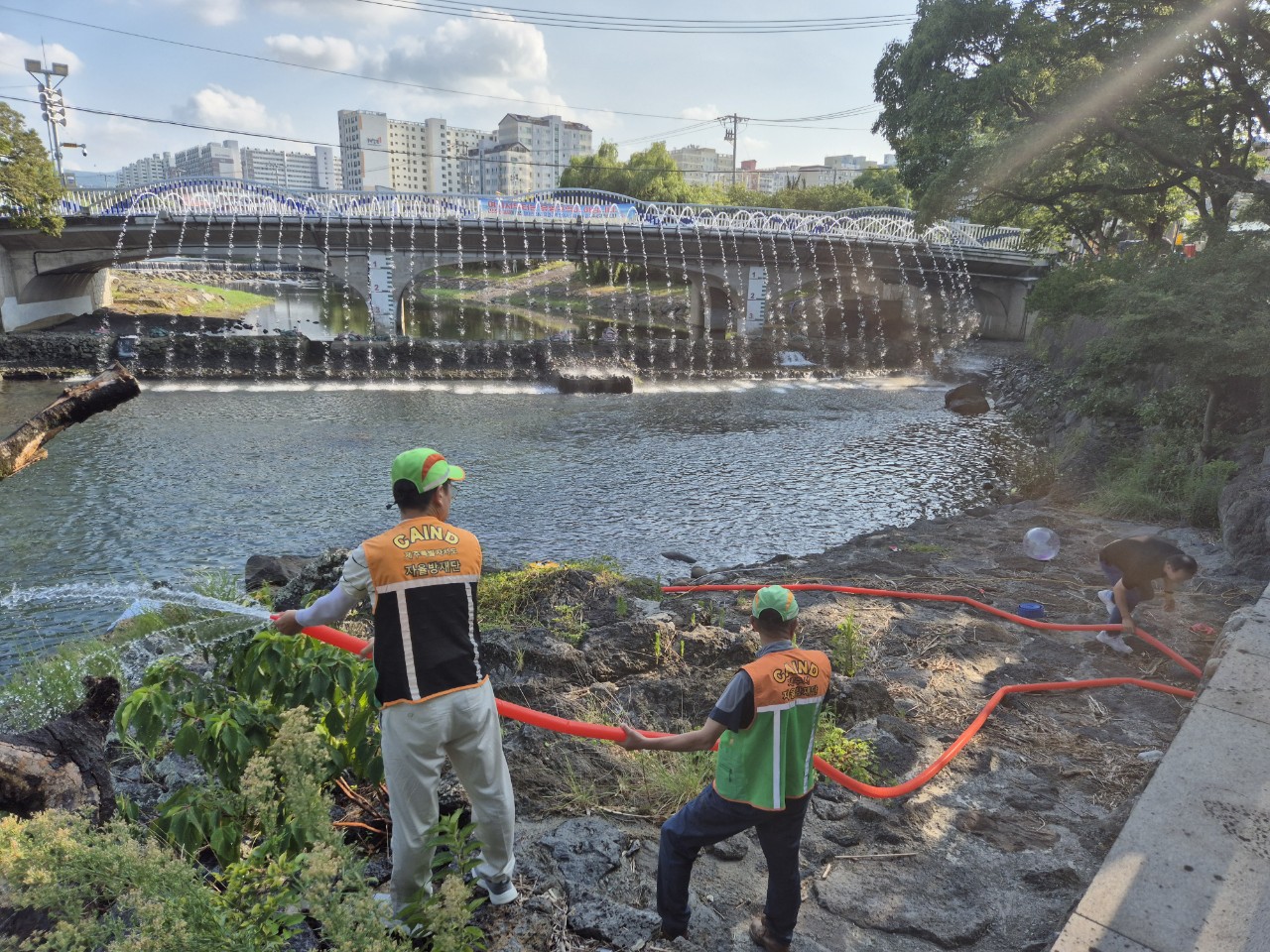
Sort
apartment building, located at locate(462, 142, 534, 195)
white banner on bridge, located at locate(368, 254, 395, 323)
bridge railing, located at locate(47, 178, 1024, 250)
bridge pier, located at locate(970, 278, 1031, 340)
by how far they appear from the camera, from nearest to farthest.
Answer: bridge railing, located at locate(47, 178, 1024, 250) < white banner on bridge, located at locate(368, 254, 395, 323) < bridge pier, located at locate(970, 278, 1031, 340) < apartment building, located at locate(462, 142, 534, 195)

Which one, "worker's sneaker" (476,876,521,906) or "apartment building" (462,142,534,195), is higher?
"apartment building" (462,142,534,195)

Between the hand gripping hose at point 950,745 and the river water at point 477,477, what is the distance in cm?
370

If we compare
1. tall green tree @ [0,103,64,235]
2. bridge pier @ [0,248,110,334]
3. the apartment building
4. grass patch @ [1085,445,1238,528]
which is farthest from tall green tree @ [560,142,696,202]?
the apartment building

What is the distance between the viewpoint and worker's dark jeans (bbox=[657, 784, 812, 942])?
3822mm

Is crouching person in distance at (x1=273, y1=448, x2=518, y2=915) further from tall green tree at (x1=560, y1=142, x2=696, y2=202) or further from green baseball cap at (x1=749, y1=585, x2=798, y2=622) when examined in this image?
tall green tree at (x1=560, y1=142, x2=696, y2=202)

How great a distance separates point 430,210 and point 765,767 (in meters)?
40.7

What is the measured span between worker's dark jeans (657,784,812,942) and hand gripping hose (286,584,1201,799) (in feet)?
1.54

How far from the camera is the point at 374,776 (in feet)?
13.7

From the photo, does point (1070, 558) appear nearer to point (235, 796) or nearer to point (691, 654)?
point (691, 654)

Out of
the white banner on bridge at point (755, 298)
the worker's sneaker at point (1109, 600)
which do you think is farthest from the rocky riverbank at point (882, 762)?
the white banner on bridge at point (755, 298)

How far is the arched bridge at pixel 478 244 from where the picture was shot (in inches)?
1491

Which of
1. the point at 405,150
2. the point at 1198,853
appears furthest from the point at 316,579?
the point at 405,150

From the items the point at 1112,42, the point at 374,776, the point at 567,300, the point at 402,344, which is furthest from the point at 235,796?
the point at 567,300

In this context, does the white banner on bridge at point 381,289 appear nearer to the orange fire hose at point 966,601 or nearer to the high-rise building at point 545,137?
the orange fire hose at point 966,601
